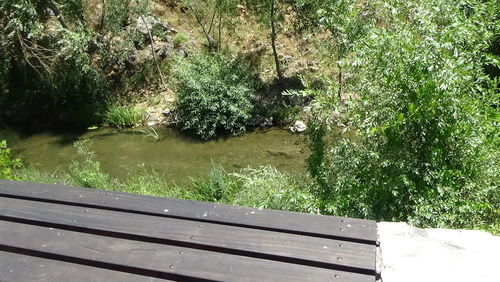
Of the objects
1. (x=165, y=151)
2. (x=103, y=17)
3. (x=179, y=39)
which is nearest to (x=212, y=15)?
(x=179, y=39)

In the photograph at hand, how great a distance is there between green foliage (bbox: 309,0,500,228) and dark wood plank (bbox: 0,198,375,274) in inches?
55.0

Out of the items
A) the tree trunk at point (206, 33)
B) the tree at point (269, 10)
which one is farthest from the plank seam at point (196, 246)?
the tree trunk at point (206, 33)

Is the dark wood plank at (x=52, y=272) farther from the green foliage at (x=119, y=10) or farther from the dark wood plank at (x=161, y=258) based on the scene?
the green foliage at (x=119, y=10)

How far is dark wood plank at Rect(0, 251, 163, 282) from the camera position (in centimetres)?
168

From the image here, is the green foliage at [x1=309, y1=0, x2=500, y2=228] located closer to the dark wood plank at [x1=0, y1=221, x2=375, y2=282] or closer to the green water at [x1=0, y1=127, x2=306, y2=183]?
the dark wood plank at [x1=0, y1=221, x2=375, y2=282]

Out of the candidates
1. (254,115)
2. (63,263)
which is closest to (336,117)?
(63,263)

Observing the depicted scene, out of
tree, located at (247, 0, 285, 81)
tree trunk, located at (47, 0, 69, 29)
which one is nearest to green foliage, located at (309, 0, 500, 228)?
tree, located at (247, 0, 285, 81)

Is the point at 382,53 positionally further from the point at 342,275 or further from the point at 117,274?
the point at 117,274

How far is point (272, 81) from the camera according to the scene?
10.9 meters

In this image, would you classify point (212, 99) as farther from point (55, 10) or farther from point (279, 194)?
point (279, 194)

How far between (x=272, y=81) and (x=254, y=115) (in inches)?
51.0

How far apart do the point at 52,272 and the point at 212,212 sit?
2.16 ft

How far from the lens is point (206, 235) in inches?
74.0

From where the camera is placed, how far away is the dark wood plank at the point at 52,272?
1.68 m
